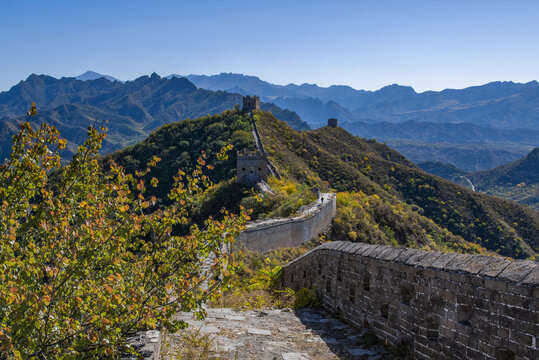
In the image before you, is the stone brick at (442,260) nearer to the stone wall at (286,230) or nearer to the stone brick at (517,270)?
the stone brick at (517,270)

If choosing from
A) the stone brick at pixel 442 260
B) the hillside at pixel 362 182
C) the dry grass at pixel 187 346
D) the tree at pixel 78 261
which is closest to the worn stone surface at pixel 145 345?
the tree at pixel 78 261

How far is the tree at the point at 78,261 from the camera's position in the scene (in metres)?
4.45

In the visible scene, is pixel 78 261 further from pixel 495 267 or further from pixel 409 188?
pixel 409 188

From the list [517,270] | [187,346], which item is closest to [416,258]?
[517,270]

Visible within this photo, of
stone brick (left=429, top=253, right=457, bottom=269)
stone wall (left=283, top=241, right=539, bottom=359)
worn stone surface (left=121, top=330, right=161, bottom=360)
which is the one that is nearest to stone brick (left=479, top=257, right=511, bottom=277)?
stone wall (left=283, top=241, right=539, bottom=359)

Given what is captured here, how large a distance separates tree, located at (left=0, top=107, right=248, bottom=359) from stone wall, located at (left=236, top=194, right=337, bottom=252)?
13.3 meters

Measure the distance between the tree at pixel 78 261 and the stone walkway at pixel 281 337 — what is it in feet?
4.19

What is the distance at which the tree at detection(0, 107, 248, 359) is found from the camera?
4.45 m

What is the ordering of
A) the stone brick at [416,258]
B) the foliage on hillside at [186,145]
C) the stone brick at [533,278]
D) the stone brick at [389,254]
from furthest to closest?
the foliage on hillside at [186,145] < the stone brick at [389,254] < the stone brick at [416,258] < the stone brick at [533,278]

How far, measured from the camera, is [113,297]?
→ 4.71 metres

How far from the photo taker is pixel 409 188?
79.1 m

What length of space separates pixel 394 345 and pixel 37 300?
16.4 feet

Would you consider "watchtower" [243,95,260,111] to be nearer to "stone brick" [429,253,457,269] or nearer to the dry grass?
the dry grass

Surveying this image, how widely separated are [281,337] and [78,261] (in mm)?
3834
